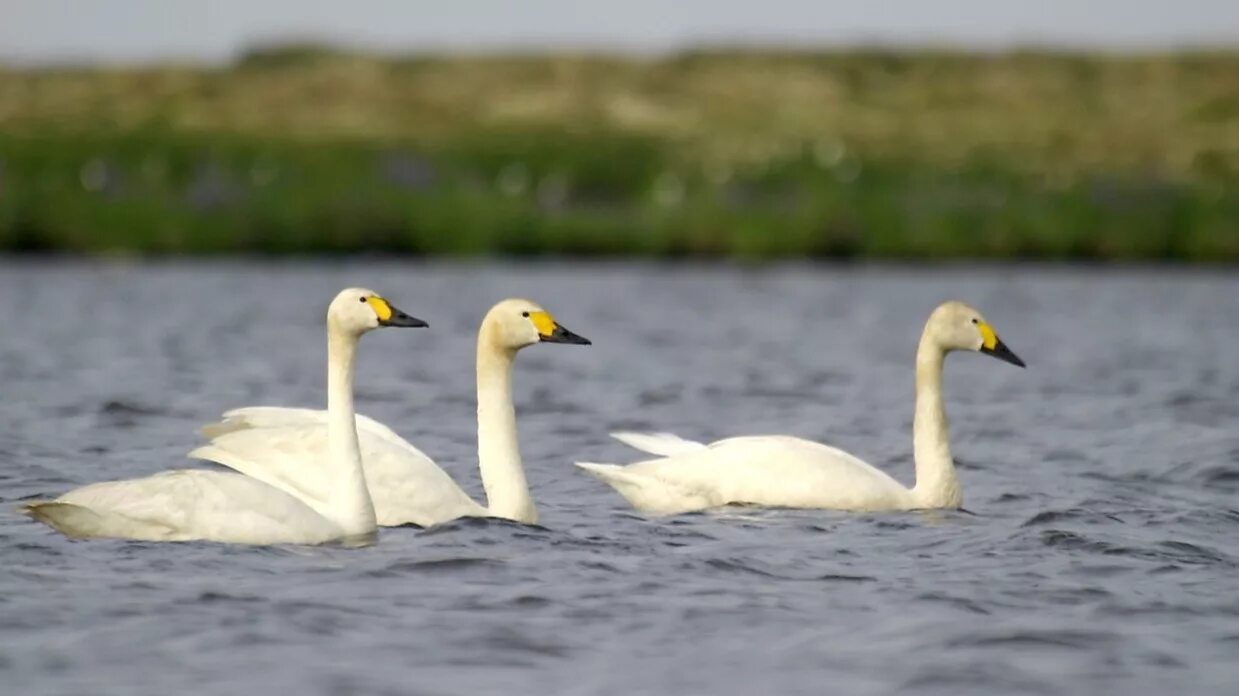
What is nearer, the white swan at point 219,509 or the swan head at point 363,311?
the white swan at point 219,509

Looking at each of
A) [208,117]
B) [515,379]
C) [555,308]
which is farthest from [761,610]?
[208,117]

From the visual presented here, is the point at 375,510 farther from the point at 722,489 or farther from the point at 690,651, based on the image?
the point at 690,651

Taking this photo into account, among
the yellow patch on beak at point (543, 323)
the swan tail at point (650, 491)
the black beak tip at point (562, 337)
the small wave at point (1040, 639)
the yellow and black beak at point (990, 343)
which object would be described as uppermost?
the yellow patch on beak at point (543, 323)

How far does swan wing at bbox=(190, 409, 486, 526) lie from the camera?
408 inches

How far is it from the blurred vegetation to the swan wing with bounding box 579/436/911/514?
2152 cm

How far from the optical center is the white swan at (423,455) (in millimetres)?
10383

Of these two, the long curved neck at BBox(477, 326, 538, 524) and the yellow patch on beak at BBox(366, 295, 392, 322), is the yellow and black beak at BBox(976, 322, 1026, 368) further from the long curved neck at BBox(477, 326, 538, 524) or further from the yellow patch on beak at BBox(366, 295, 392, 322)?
the yellow patch on beak at BBox(366, 295, 392, 322)

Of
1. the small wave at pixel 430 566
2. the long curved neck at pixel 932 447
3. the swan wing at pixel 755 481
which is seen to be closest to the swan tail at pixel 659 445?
the swan wing at pixel 755 481

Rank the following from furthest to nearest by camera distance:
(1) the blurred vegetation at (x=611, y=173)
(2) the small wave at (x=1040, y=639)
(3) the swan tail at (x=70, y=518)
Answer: (1) the blurred vegetation at (x=611, y=173)
(3) the swan tail at (x=70, y=518)
(2) the small wave at (x=1040, y=639)

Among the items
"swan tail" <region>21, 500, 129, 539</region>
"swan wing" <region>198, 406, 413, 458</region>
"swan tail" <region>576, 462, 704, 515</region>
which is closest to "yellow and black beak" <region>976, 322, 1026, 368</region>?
"swan tail" <region>576, 462, 704, 515</region>

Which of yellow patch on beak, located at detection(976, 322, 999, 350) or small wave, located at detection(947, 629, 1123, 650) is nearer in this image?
small wave, located at detection(947, 629, 1123, 650)

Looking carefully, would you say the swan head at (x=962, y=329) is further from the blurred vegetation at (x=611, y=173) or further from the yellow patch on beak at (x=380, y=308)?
the blurred vegetation at (x=611, y=173)

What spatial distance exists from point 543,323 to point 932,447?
2.24 meters

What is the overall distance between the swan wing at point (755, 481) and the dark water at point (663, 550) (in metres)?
0.15
